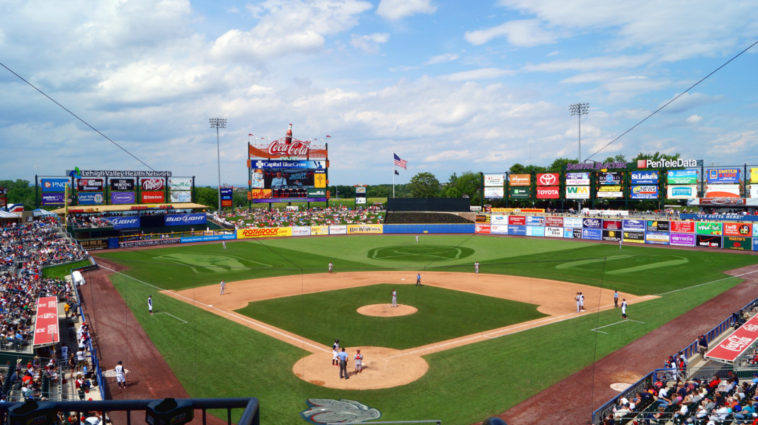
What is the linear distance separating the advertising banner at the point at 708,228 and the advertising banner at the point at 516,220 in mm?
22710

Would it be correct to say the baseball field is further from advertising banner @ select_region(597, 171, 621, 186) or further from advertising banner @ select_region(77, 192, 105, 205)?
advertising banner @ select_region(597, 171, 621, 186)

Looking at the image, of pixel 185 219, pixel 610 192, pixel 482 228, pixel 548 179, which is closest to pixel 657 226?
pixel 610 192

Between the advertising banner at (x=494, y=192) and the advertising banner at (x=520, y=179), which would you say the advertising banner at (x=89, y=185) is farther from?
the advertising banner at (x=520, y=179)

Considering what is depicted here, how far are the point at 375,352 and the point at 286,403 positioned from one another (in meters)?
6.55

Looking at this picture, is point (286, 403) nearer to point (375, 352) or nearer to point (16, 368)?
point (375, 352)

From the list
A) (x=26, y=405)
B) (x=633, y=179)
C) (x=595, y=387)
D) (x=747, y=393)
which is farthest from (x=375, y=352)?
(x=633, y=179)

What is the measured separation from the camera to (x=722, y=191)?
212 ft

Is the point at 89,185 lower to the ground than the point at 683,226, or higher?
higher

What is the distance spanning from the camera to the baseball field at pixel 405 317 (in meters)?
19.2

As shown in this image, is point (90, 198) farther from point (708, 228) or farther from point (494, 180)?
point (708, 228)

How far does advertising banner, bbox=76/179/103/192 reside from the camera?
65.6m

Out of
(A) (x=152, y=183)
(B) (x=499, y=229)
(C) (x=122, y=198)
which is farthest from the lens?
(B) (x=499, y=229)

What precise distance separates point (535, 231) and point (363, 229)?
27.4m

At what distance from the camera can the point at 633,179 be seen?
6838cm
